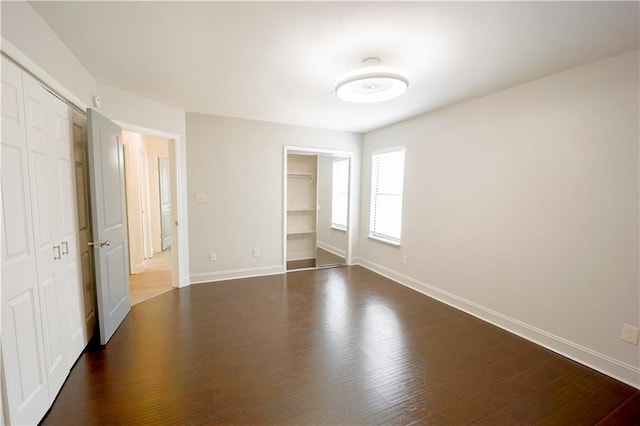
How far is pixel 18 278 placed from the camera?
1455 mm

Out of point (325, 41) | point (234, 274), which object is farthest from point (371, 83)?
point (234, 274)

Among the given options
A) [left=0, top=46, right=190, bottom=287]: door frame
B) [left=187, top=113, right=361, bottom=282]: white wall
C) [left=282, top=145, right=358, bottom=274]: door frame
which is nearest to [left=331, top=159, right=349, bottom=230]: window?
[left=282, top=145, right=358, bottom=274]: door frame

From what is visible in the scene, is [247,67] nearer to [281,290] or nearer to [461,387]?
[281,290]

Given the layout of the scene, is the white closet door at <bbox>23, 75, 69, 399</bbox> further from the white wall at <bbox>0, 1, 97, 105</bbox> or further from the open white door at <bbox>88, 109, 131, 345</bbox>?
the open white door at <bbox>88, 109, 131, 345</bbox>

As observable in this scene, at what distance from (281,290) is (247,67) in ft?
9.21

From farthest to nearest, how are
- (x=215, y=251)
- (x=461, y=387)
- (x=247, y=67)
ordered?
(x=215, y=251)
(x=247, y=67)
(x=461, y=387)

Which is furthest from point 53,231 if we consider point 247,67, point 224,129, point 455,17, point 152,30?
point 455,17

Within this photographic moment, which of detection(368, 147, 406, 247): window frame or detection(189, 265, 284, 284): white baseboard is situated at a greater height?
detection(368, 147, 406, 247): window frame

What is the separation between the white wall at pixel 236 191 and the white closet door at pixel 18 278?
7.73ft

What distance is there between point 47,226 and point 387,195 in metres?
4.09

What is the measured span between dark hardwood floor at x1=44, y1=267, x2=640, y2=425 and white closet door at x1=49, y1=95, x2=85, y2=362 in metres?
0.28

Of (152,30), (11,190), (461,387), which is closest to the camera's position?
(11,190)

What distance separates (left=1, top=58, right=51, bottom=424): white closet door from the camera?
1.37 m

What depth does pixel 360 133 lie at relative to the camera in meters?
5.03
